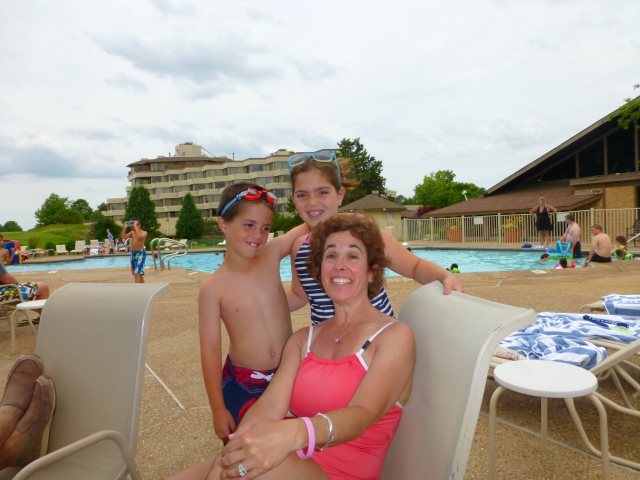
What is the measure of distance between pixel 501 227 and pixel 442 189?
48.8 m

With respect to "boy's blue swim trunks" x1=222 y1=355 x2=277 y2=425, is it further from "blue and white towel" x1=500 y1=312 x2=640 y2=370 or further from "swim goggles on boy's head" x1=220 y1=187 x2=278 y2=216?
"blue and white towel" x1=500 y1=312 x2=640 y2=370

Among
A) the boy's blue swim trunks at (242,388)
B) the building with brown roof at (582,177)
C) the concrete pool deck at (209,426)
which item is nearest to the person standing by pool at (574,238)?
the building with brown roof at (582,177)

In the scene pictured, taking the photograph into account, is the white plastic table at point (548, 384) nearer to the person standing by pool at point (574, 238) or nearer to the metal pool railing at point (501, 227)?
the person standing by pool at point (574, 238)

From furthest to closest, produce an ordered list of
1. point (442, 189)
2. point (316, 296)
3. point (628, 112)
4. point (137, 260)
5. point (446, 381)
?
point (442, 189) → point (628, 112) → point (137, 260) → point (316, 296) → point (446, 381)

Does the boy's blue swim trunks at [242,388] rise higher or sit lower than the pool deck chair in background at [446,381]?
lower

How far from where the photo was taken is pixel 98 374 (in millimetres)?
1992

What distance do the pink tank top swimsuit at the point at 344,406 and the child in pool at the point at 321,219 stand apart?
52 cm

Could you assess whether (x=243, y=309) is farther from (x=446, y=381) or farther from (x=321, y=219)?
(x=446, y=381)

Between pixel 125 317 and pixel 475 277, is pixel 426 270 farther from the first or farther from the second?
pixel 475 277

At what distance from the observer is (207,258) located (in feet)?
88.1

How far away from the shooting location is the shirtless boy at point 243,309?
203 cm

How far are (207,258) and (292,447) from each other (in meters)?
26.6

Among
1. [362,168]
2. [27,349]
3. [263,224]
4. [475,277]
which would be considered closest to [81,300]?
[263,224]

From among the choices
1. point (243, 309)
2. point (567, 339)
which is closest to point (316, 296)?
point (243, 309)
